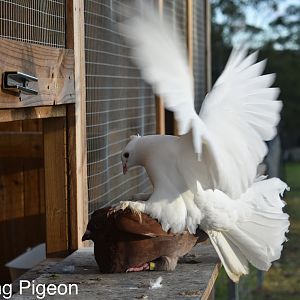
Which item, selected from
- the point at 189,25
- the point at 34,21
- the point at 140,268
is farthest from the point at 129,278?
the point at 189,25

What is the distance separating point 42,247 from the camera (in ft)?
13.3

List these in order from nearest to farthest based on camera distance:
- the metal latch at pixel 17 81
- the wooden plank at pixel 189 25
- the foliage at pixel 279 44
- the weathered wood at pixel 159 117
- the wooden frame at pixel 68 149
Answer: the metal latch at pixel 17 81, the wooden frame at pixel 68 149, the weathered wood at pixel 159 117, the wooden plank at pixel 189 25, the foliage at pixel 279 44

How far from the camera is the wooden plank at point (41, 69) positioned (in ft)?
7.84

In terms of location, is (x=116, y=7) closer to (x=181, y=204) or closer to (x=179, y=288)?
(x=181, y=204)

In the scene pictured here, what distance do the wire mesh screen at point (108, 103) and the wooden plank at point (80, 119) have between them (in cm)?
10

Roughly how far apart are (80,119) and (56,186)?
255 mm

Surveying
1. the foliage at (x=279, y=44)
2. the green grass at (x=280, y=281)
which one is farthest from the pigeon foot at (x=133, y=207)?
the foliage at (x=279, y=44)

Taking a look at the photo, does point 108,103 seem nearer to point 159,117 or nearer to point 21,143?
point 21,143

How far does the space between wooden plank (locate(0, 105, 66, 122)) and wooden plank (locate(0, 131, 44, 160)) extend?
116cm

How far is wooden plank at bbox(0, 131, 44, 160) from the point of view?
4.14 m

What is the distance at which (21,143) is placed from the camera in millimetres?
4160

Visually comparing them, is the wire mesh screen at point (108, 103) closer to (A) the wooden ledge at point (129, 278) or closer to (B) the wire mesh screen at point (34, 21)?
(B) the wire mesh screen at point (34, 21)

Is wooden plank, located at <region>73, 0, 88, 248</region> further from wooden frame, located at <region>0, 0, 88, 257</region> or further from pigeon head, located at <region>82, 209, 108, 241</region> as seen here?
pigeon head, located at <region>82, 209, 108, 241</region>

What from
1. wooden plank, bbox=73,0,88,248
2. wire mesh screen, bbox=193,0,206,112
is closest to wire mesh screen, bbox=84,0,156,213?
wooden plank, bbox=73,0,88,248
